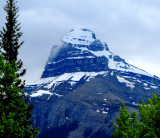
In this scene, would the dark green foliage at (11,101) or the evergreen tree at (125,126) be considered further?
the evergreen tree at (125,126)

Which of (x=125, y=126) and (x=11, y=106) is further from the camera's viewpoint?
(x=125, y=126)

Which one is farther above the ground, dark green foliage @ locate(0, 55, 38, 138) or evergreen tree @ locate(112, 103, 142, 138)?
dark green foliage @ locate(0, 55, 38, 138)

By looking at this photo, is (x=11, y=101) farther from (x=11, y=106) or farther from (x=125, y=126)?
(x=125, y=126)

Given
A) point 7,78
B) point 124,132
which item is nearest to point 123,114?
point 124,132

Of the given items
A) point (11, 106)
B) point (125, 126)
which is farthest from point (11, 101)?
point (125, 126)

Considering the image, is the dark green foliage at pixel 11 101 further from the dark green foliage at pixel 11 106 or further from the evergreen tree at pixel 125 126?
the evergreen tree at pixel 125 126

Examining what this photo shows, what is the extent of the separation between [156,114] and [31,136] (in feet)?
51.5

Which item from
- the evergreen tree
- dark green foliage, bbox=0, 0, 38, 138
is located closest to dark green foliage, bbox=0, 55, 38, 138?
dark green foliage, bbox=0, 0, 38, 138

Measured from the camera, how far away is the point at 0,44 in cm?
5462

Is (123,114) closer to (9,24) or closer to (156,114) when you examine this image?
(156,114)

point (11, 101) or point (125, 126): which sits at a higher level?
point (11, 101)

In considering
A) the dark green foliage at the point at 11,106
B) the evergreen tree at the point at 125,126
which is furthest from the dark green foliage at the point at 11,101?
the evergreen tree at the point at 125,126

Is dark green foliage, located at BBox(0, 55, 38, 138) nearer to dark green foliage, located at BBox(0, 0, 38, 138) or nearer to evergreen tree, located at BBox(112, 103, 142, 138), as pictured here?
dark green foliage, located at BBox(0, 0, 38, 138)

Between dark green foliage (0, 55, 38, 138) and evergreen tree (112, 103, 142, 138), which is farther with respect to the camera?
evergreen tree (112, 103, 142, 138)
